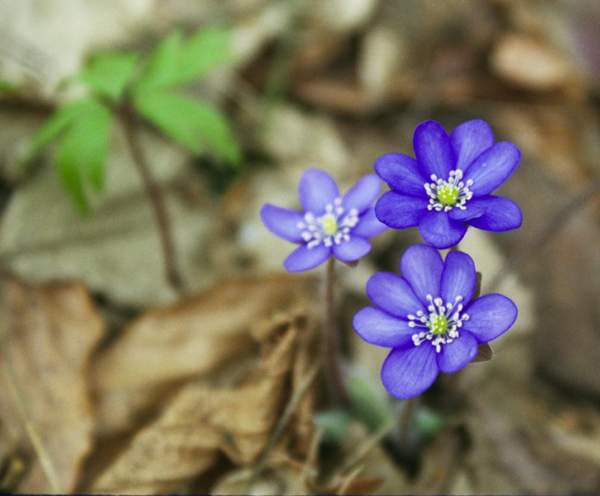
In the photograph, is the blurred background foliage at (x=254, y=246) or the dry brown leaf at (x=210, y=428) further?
the blurred background foliage at (x=254, y=246)

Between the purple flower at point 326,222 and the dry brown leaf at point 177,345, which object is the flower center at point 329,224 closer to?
the purple flower at point 326,222

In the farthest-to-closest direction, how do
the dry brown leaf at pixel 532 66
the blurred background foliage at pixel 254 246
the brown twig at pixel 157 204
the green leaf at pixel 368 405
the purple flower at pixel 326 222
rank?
the dry brown leaf at pixel 532 66 < the brown twig at pixel 157 204 < the green leaf at pixel 368 405 < the blurred background foliage at pixel 254 246 < the purple flower at pixel 326 222

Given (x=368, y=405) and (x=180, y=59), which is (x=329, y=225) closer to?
(x=368, y=405)

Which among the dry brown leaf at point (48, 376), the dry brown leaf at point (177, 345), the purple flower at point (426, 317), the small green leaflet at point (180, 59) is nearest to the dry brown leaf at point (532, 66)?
the small green leaflet at point (180, 59)

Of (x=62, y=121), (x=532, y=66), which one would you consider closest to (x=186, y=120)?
(x=62, y=121)

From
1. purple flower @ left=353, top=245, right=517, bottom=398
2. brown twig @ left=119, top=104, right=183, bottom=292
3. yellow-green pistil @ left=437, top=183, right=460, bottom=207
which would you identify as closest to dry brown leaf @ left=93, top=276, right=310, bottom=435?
brown twig @ left=119, top=104, right=183, bottom=292

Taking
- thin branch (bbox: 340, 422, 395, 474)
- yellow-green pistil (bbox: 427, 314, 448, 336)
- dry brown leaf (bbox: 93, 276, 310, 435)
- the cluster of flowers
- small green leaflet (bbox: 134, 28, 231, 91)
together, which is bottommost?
thin branch (bbox: 340, 422, 395, 474)

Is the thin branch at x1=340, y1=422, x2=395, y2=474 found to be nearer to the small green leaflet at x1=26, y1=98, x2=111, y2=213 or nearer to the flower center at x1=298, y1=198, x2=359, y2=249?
the flower center at x1=298, y1=198, x2=359, y2=249

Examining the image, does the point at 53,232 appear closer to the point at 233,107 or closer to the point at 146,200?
the point at 146,200
